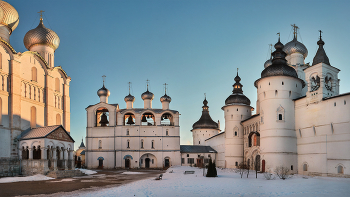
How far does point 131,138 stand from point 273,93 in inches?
831

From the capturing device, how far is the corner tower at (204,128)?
58.2 m

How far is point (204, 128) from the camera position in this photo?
5856 centimetres

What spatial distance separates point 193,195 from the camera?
583 inches

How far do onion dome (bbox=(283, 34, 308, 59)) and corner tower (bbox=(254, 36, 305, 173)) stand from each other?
10239mm

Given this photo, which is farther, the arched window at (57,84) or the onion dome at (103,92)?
the onion dome at (103,92)

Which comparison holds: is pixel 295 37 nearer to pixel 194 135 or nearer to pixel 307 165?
pixel 307 165

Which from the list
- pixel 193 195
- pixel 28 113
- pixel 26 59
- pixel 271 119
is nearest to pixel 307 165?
pixel 271 119

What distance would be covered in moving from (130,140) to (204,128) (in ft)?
64.6

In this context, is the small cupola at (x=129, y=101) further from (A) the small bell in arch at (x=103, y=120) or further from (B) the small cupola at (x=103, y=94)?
(A) the small bell in arch at (x=103, y=120)

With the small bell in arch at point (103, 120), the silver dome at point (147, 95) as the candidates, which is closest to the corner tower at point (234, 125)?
the silver dome at point (147, 95)

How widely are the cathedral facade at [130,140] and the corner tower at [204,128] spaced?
1538cm

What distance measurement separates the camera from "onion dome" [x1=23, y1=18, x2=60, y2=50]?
109 ft

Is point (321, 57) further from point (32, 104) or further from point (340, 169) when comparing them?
point (32, 104)

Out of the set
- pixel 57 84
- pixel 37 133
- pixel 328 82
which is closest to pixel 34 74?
pixel 57 84
